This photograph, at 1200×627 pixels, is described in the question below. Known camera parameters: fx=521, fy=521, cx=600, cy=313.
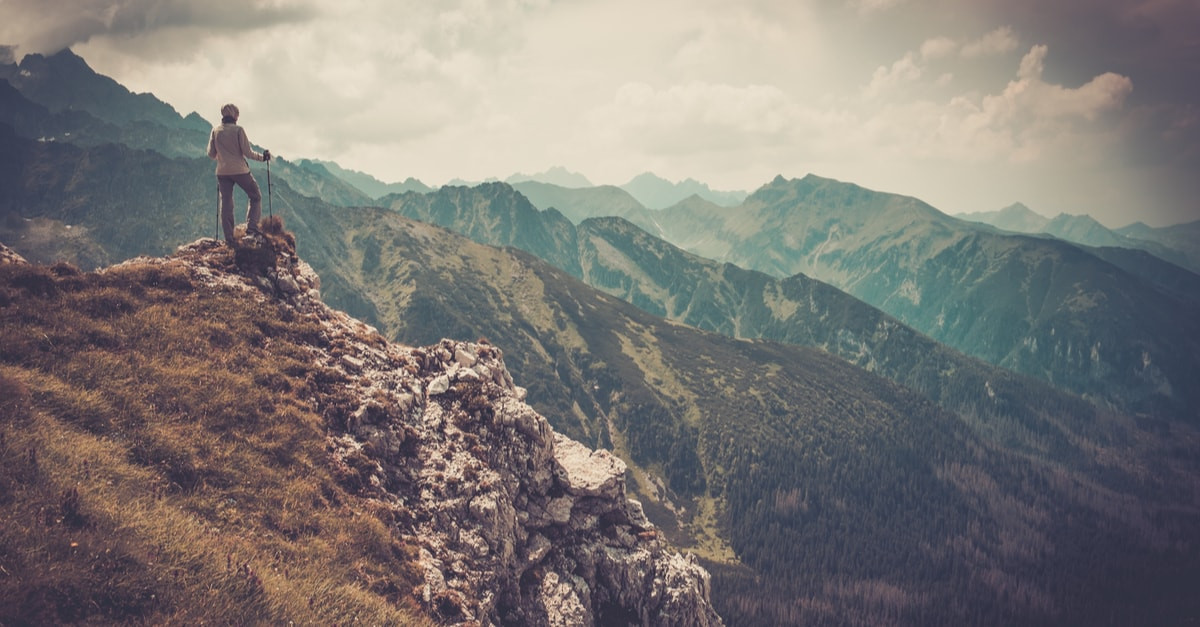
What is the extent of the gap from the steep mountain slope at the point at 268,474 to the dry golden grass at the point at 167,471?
67mm

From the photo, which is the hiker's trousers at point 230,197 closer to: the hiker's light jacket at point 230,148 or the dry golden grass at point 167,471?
the hiker's light jacket at point 230,148

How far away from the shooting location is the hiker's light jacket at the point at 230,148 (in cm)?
2736

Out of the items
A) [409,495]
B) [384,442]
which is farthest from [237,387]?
[409,495]

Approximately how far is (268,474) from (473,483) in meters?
9.98

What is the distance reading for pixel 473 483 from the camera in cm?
2733

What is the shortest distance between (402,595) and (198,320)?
16259mm

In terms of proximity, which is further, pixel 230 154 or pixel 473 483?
pixel 230 154

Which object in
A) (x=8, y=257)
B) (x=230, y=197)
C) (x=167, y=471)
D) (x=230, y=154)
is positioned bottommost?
(x=167, y=471)

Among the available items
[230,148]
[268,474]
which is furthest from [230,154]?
[268,474]

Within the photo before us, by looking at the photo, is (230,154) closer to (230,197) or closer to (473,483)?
(230,197)

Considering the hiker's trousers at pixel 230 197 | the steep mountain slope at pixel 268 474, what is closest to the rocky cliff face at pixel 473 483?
the steep mountain slope at pixel 268 474

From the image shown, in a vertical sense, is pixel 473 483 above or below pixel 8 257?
below

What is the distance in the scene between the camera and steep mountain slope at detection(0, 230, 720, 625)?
14.0 meters

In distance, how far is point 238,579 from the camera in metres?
14.8
